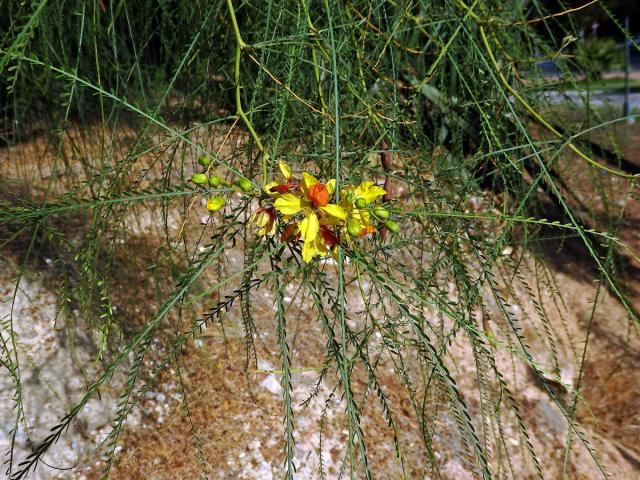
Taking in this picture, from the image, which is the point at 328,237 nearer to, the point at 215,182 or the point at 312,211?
the point at 312,211

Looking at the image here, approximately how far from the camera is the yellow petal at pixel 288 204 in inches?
21.2

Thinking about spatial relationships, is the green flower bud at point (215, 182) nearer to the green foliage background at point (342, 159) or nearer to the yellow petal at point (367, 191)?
the green foliage background at point (342, 159)

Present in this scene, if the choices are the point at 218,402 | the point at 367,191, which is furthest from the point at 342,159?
the point at 218,402

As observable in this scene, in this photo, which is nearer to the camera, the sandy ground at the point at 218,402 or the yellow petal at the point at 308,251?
the yellow petal at the point at 308,251

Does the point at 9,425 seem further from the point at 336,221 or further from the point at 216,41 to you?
the point at 336,221

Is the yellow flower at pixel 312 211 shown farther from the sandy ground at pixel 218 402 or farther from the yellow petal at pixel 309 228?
the sandy ground at pixel 218 402

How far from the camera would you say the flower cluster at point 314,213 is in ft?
1.74

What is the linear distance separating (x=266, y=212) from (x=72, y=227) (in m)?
1.44

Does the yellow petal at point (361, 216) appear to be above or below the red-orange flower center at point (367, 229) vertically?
above

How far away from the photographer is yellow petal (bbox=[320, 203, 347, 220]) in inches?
20.5

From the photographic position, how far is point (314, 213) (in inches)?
21.2

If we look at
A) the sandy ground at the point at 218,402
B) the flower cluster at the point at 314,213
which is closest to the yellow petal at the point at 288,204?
the flower cluster at the point at 314,213

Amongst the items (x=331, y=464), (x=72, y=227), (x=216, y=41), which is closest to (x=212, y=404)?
(x=331, y=464)

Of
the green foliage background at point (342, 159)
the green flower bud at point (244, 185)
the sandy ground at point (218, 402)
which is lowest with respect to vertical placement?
the sandy ground at point (218, 402)
